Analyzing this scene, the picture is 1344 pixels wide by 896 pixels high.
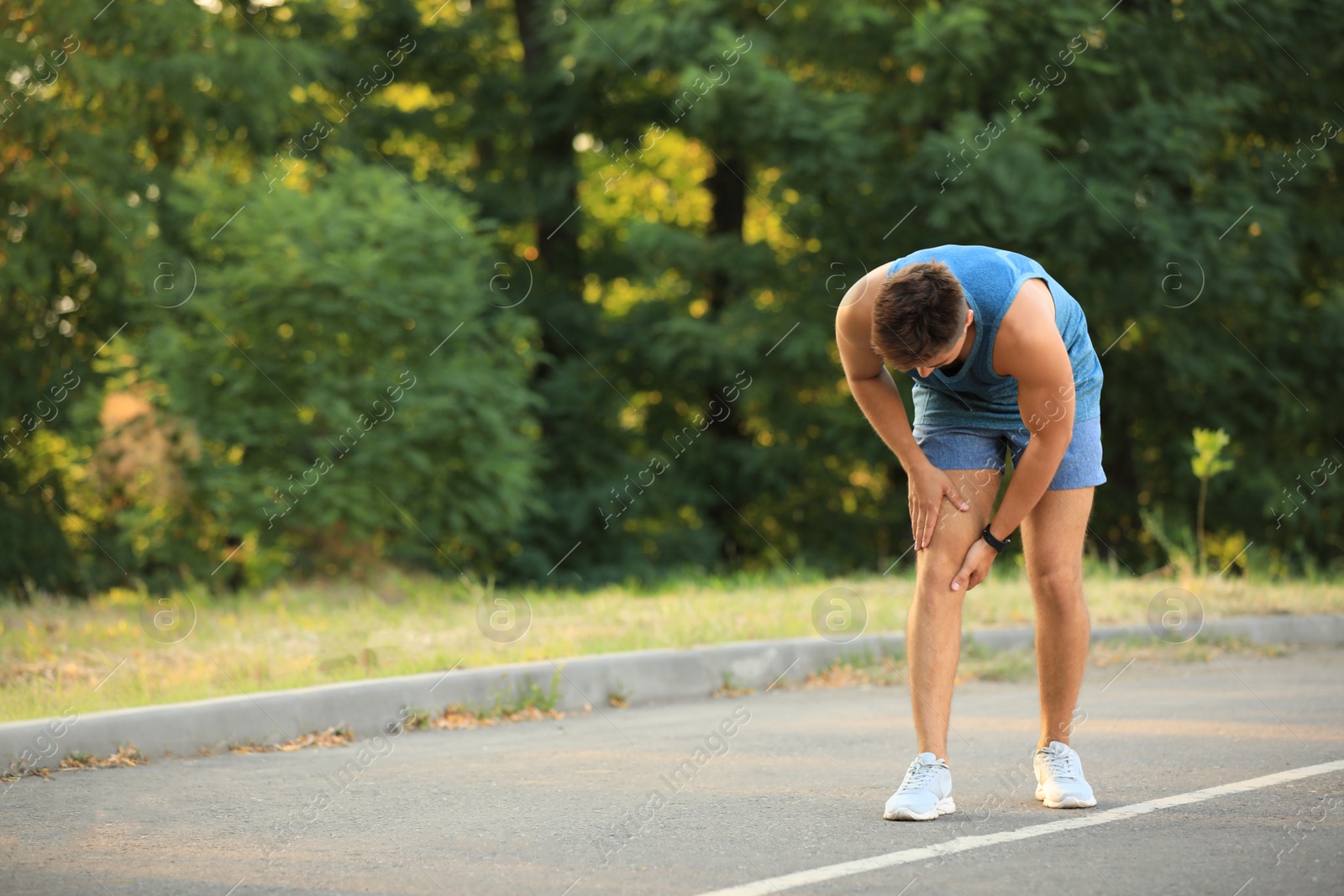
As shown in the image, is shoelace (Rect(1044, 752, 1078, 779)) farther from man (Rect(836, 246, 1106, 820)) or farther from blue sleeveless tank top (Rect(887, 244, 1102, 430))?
blue sleeveless tank top (Rect(887, 244, 1102, 430))

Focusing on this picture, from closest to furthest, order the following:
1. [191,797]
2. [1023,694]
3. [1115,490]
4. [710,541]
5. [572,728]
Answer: [191,797] < [572,728] < [1023,694] < [1115,490] < [710,541]

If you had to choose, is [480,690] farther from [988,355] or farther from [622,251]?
[622,251]

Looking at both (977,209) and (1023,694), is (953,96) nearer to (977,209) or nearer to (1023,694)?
(977,209)

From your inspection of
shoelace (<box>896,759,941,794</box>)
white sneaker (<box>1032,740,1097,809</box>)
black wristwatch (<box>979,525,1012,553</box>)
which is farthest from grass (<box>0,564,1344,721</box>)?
black wristwatch (<box>979,525,1012,553</box>)

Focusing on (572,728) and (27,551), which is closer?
(572,728)

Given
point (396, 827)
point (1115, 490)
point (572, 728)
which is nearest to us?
point (396, 827)

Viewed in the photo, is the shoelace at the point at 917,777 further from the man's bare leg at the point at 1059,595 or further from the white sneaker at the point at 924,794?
the man's bare leg at the point at 1059,595

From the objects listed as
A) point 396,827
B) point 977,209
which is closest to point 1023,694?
point 396,827

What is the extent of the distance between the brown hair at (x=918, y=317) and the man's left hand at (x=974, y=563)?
2.25ft

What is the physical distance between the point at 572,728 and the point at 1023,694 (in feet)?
7.17

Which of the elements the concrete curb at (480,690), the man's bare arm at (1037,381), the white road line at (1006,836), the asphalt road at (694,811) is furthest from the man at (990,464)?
the concrete curb at (480,690)

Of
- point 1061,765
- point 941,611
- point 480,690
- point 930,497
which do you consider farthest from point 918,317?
point 480,690

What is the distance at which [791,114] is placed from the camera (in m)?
16.5

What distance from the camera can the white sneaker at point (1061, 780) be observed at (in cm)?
416
